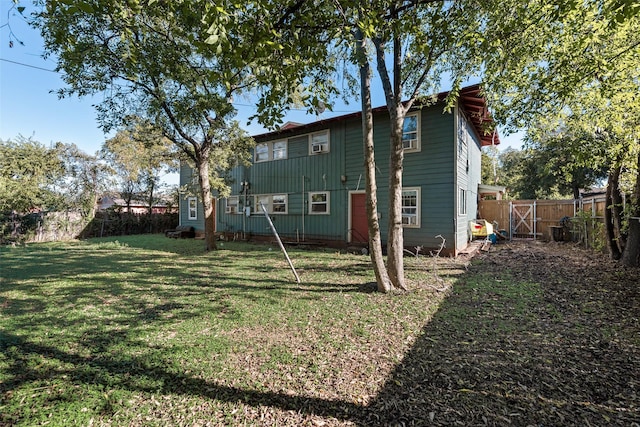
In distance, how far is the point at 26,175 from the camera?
53.1 ft

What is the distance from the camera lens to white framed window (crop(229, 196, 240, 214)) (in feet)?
49.9

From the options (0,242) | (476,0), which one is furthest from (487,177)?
(0,242)

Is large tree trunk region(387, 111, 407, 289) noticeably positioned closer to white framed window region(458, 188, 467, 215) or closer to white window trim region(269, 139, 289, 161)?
white framed window region(458, 188, 467, 215)

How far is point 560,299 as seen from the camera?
16.7 ft

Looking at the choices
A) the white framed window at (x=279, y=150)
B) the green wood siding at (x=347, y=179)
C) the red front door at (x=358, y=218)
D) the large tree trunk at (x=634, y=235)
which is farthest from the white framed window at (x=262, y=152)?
the large tree trunk at (x=634, y=235)

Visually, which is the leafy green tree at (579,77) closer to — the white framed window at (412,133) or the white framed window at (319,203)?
the white framed window at (412,133)

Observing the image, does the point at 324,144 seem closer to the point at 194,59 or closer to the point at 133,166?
the point at 194,59

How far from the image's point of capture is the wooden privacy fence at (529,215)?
44.9 feet

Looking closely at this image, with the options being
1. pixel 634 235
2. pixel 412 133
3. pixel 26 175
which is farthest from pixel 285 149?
pixel 26 175

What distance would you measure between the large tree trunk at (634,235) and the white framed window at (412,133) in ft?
17.8

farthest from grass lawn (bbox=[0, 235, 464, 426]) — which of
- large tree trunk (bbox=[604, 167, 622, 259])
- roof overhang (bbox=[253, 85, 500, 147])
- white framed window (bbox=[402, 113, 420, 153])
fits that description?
roof overhang (bbox=[253, 85, 500, 147])

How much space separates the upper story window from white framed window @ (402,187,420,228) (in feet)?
19.8

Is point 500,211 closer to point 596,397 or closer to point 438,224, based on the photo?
point 438,224

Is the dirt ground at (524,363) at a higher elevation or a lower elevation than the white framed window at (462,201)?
lower
